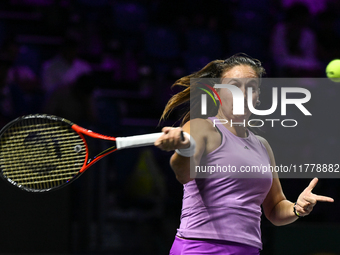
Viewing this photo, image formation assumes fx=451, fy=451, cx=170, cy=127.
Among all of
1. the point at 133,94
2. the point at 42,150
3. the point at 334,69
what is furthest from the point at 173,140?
the point at 133,94

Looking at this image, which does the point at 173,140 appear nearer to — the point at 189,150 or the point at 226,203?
the point at 189,150

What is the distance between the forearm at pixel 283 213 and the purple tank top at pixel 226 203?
0.83 ft

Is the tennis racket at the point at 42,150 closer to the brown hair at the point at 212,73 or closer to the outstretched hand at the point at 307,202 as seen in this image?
the brown hair at the point at 212,73

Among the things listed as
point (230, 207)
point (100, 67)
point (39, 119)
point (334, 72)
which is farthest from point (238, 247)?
point (100, 67)

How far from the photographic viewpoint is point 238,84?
1.97 meters

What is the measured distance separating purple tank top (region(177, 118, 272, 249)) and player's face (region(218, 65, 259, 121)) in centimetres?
16

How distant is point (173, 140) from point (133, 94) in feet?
12.4

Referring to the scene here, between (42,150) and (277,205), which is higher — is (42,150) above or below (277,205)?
above

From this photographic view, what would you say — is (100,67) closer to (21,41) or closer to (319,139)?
(21,41)

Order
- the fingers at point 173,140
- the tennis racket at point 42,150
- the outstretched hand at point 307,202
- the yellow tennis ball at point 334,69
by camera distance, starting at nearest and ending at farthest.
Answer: the fingers at point 173,140 < the outstretched hand at point 307,202 < the tennis racket at point 42,150 < the yellow tennis ball at point 334,69

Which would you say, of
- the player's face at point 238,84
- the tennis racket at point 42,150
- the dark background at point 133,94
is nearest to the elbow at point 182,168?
the player's face at point 238,84

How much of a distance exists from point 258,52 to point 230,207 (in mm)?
4725

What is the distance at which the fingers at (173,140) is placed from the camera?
1638 millimetres

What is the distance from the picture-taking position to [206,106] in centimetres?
215
